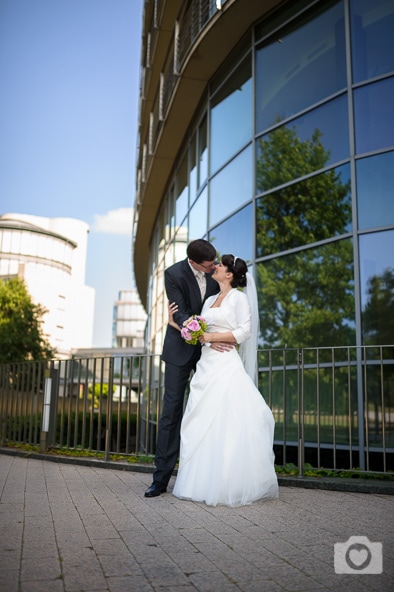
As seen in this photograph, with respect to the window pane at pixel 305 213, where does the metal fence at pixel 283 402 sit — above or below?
below

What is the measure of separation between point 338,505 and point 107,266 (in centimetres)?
10919

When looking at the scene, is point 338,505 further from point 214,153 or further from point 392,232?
point 214,153

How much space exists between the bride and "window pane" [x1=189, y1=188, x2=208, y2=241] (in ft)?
22.3

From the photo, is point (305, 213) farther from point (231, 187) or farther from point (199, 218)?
point (199, 218)

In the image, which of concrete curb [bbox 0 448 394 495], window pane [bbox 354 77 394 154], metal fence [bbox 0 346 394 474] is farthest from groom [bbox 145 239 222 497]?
window pane [bbox 354 77 394 154]

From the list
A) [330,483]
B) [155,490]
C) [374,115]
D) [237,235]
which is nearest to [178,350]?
[155,490]

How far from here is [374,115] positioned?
818 centimetres

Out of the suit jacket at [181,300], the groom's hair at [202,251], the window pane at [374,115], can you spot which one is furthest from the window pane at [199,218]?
the groom's hair at [202,251]

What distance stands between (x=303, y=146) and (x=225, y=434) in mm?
5714

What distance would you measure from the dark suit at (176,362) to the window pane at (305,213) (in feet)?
11.3

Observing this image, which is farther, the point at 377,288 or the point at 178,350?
the point at 377,288

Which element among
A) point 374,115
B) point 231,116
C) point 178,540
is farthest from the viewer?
point 231,116

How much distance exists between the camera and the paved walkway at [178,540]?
9.05 feet

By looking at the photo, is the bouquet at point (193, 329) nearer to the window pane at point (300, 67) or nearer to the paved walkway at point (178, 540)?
the paved walkway at point (178, 540)
